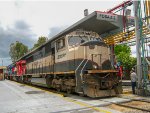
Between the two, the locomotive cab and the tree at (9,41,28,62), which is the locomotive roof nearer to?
the locomotive cab

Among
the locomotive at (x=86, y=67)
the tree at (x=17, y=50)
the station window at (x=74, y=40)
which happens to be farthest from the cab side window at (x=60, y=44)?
the tree at (x=17, y=50)

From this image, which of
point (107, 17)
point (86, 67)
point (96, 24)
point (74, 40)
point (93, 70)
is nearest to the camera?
point (93, 70)

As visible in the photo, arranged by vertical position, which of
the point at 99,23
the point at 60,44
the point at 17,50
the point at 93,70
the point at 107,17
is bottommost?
the point at 93,70

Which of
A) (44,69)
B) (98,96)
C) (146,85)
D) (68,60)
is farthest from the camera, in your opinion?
(44,69)

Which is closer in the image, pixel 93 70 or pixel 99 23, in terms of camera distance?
pixel 93 70

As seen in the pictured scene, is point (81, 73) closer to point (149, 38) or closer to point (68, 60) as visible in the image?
point (68, 60)

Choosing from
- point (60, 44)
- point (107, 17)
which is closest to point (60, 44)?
point (60, 44)

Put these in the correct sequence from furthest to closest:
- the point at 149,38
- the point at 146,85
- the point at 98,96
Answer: the point at 149,38
the point at 146,85
the point at 98,96

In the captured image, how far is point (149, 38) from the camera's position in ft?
41.8

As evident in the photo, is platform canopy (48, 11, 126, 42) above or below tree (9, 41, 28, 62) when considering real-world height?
below

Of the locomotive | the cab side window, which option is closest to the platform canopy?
the cab side window

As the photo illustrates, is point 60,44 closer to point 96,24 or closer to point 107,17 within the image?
point 107,17

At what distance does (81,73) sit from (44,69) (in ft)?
20.9

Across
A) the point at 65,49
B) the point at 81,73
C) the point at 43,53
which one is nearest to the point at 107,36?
the point at 43,53
